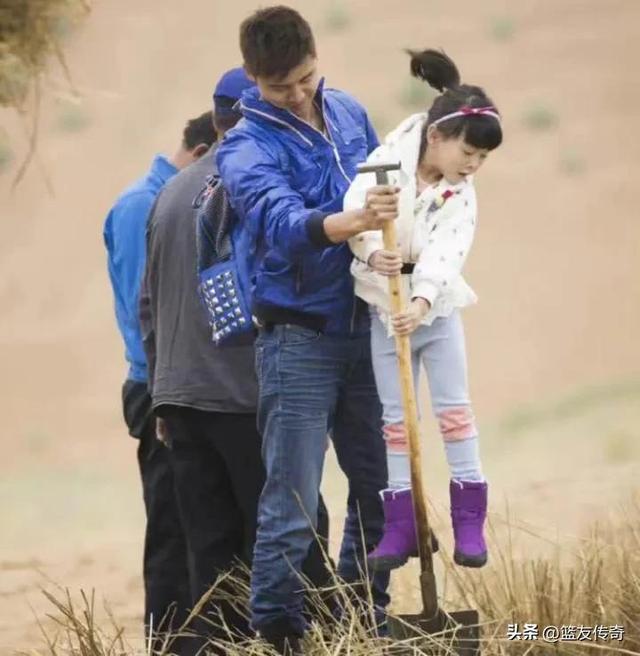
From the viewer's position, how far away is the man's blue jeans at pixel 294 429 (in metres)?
4.52

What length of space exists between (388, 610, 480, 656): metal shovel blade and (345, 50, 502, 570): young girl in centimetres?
14

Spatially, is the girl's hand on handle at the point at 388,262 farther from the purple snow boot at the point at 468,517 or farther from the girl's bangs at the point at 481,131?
the purple snow boot at the point at 468,517

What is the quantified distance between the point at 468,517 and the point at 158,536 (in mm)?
1481

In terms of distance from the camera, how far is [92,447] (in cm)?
1581

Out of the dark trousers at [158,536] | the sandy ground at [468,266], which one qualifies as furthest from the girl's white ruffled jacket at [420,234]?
the sandy ground at [468,266]

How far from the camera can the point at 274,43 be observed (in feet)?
14.4

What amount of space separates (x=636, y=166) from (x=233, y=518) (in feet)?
55.6

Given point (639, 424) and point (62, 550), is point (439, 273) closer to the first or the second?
point (62, 550)

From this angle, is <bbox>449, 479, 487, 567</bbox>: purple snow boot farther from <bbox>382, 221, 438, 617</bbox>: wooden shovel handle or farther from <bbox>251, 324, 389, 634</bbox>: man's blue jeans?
<bbox>251, 324, 389, 634</bbox>: man's blue jeans

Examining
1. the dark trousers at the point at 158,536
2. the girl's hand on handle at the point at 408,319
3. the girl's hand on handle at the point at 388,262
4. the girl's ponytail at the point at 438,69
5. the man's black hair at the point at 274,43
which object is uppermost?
the man's black hair at the point at 274,43

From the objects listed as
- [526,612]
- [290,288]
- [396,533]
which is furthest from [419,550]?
[290,288]

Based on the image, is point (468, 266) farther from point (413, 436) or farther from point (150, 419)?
point (413, 436)

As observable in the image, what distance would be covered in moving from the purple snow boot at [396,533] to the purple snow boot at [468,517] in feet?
0.34

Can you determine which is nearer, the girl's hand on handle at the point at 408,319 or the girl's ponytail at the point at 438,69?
the girl's hand on handle at the point at 408,319
